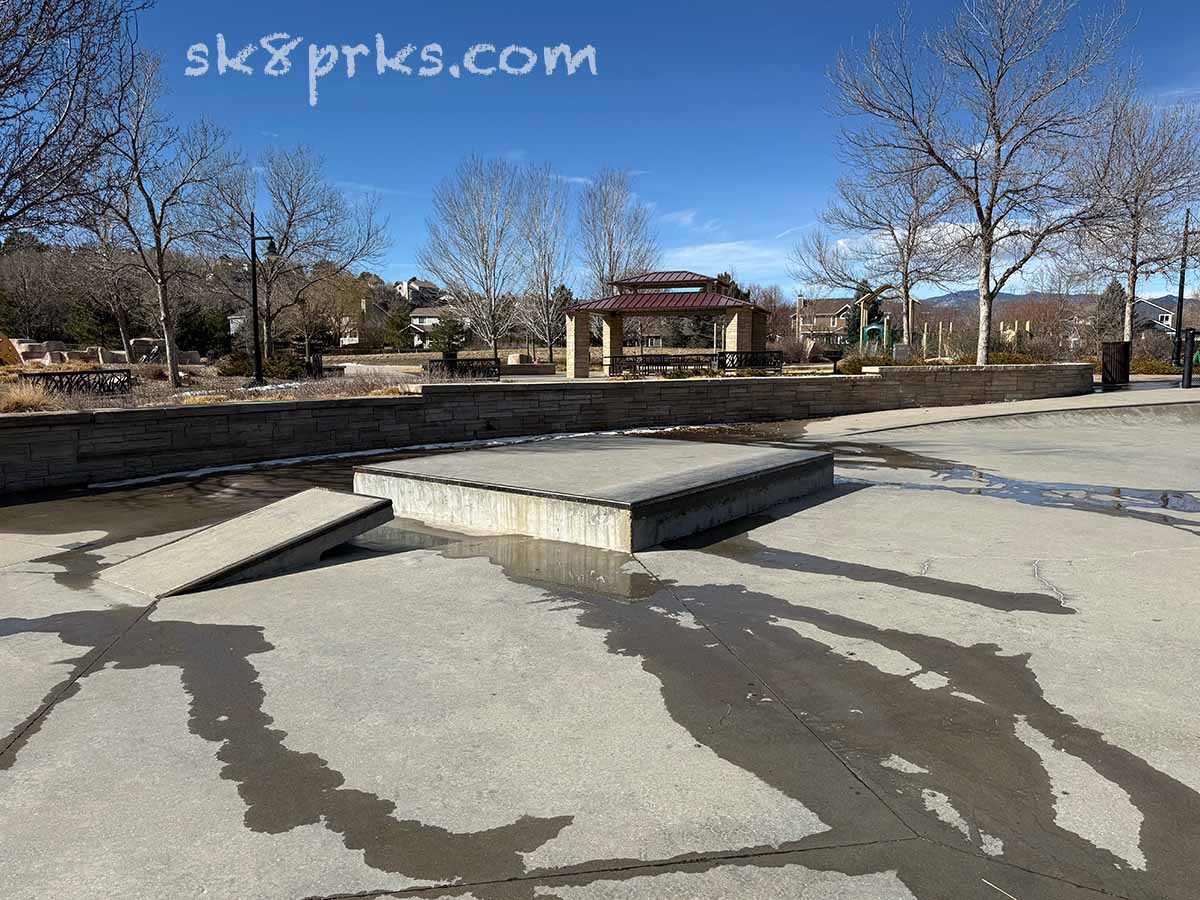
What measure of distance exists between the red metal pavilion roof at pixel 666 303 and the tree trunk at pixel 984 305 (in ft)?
23.0

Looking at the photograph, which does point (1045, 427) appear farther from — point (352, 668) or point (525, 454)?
point (352, 668)

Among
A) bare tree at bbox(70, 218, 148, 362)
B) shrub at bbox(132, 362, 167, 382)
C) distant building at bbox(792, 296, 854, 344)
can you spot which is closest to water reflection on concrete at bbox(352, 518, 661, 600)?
bare tree at bbox(70, 218, 148, 362)

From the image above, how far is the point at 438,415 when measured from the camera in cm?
1230

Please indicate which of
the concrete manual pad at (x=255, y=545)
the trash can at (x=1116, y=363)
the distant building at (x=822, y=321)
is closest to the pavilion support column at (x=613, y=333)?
the trash can at (x=1116, y=363)

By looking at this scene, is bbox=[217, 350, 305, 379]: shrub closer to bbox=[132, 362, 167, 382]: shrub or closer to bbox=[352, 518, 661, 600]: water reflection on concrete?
bbox=[132, 362, 167, 382]: shrub

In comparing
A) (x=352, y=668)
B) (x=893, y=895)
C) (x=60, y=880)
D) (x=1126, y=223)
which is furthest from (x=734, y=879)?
(x=1126, y=223)

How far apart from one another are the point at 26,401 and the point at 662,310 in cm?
1992

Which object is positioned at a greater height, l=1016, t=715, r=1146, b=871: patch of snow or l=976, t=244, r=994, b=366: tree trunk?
l=976, t=244, r=994, b=366: tree trunk

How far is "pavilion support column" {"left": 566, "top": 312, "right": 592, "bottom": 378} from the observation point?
25672 millimetres

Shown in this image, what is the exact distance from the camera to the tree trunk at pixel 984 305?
2045cm

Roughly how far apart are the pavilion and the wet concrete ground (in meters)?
20.1

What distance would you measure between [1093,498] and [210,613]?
7.44 meters

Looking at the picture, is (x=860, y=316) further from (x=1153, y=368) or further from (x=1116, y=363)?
(x=1116, y=363)

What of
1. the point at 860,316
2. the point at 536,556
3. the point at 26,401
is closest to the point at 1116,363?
the point at 536,556
